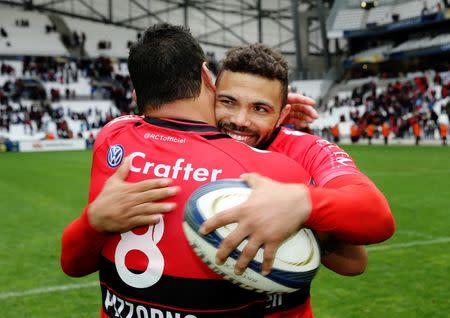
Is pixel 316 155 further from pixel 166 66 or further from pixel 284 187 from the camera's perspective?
pixel 166 66

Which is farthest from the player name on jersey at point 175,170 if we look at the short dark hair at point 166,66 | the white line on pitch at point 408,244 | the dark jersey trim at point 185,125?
the white line on pitch at point 408,244

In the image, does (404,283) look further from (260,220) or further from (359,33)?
(359,33)

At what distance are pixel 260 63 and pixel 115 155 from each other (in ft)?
2.51

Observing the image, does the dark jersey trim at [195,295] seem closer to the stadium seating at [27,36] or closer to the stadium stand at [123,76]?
the stadium stand at [123,76]

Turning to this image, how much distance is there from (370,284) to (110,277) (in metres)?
4.07

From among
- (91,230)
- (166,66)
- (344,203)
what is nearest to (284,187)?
(344,203)

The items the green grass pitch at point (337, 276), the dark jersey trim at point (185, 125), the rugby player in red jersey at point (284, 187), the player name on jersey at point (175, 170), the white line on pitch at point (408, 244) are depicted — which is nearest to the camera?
the rugby player in red jersey at point (284, 187)

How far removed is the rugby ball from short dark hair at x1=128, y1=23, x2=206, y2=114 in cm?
41

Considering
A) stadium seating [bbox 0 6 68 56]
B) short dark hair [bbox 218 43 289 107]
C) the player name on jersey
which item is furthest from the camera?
stadium seating [bbox 0 6 68 56]

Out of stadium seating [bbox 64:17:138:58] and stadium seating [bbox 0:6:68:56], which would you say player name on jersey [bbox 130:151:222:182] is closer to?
stadium seating [bbox 0:6:68:56]

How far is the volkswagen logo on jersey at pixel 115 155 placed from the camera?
77.7 inches

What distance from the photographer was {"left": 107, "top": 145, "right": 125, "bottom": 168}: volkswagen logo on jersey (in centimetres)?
197

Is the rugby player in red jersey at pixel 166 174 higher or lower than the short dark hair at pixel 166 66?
lower

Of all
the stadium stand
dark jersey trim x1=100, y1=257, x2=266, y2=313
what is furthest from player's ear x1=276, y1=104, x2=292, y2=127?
the stadium stand
